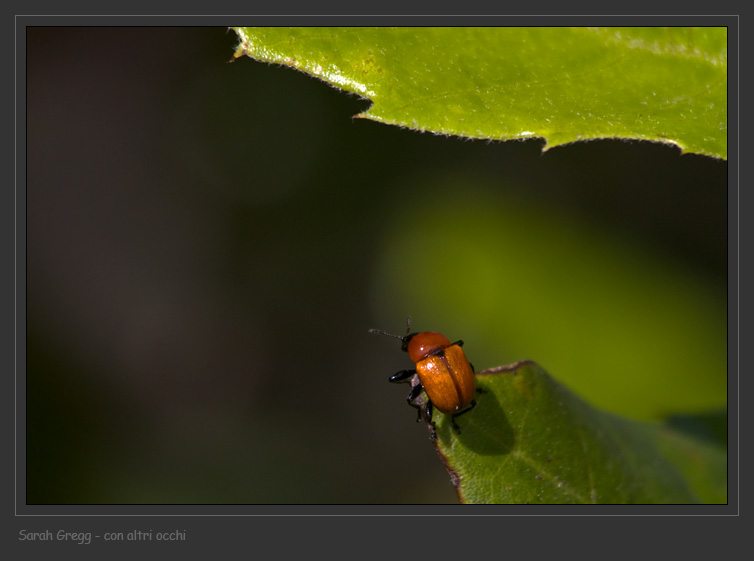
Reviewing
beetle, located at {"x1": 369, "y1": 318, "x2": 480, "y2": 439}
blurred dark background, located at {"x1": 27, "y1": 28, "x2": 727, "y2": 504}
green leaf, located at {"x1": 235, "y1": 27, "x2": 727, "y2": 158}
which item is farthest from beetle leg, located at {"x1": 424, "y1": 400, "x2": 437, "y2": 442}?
blurred dark background, located at {"x1": 27, "y1": 28, "x2": 727, "y2": 504}

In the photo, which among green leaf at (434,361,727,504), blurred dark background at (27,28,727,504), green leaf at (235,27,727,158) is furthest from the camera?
blurred dark background at (27,28,727,504)

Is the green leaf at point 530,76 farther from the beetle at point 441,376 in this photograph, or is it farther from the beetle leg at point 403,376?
the beetle leg at point 403,376

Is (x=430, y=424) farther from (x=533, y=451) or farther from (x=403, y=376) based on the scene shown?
(x=403, y=376)

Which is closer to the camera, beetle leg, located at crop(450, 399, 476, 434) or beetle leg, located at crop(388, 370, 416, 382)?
beetle leg, located at crop(450, 399, 476, 434)

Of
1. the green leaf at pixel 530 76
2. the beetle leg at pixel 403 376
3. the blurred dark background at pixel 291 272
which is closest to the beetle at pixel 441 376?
the beetle leg at pixel 403 376

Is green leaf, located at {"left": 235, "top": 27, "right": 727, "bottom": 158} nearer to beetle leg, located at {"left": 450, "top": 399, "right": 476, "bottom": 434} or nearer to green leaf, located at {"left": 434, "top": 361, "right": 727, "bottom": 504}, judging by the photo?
green leaf, located at {"left": 434, "top": 361, "right": 727, "bottom": 504}

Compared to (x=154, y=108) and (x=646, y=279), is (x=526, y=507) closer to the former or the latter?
(x=646, y=279)

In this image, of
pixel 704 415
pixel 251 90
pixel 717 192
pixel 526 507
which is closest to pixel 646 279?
pixel 717 192
